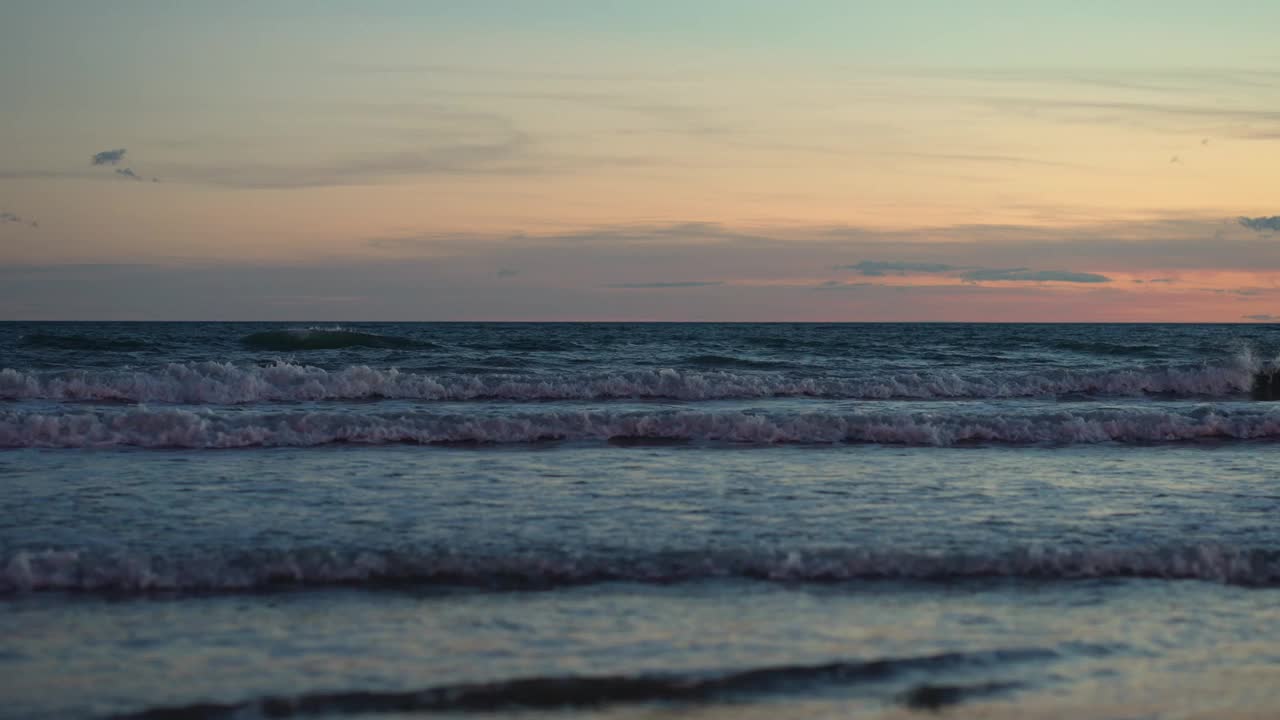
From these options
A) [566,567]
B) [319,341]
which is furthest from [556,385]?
[319,341]

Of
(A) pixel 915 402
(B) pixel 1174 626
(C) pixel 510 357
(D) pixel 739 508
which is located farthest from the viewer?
(C) pixel 510 357

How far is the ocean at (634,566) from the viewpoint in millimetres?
5133

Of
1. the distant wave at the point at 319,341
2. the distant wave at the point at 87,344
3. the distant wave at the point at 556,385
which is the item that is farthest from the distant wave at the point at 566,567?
the distant wave at the point at 319,341

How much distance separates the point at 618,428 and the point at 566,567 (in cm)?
778

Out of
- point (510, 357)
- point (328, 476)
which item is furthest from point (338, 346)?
point (328, 476)

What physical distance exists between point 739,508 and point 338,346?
115 ft

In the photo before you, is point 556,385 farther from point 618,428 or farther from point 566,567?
point 566,567

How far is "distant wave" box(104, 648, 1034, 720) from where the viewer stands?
4836 millimetres

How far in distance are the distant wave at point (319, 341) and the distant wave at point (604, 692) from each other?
122ft

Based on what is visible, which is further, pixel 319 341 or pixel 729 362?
pixel 319 341

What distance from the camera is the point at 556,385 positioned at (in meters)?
21.5

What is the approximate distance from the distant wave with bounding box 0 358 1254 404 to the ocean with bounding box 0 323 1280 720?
530 centimetres

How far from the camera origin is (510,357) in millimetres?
32688

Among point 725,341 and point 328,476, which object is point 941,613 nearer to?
point 328,476
